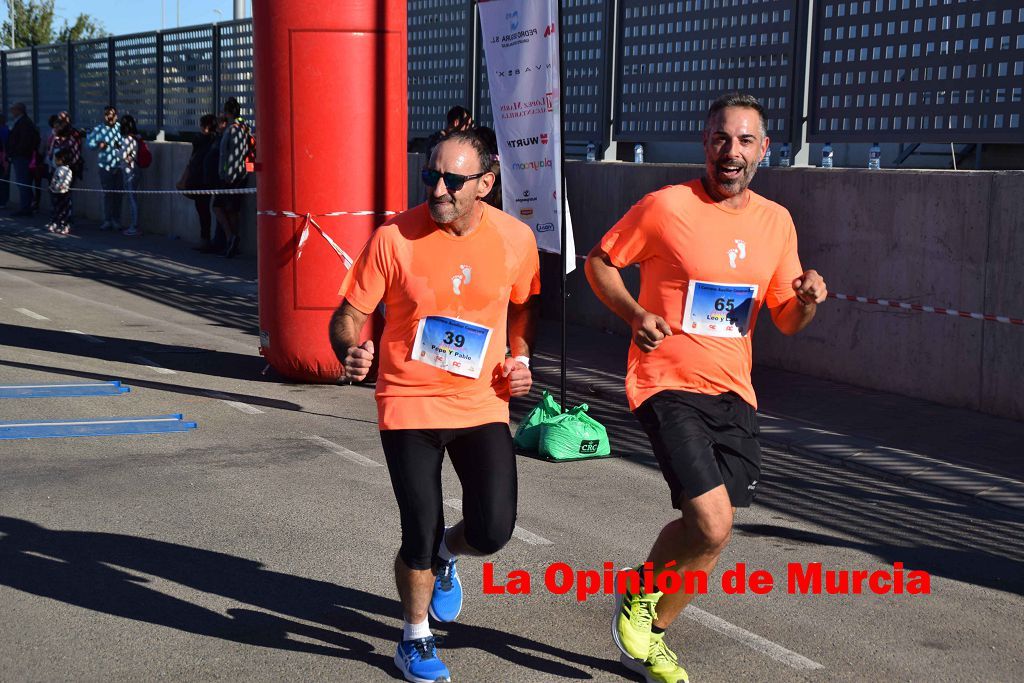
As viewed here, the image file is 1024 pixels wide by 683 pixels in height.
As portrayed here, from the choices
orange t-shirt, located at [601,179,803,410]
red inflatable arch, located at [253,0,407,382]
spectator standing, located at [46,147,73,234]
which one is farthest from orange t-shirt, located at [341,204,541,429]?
spectator standing, located at [46,147,73,234]

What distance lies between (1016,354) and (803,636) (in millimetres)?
4731

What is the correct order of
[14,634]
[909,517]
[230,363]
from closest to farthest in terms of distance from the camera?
[14,634] → [909,517] → [230,363]

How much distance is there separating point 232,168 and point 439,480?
50.3ft

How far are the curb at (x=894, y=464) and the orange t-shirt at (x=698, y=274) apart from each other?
3.20 m

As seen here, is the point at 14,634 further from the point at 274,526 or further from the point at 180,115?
the point at 180,115

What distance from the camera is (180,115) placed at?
2462 cm

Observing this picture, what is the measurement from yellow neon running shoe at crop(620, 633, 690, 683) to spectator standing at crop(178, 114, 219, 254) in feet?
54.2

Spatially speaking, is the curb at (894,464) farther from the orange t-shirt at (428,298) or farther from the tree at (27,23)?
the tree at (27,23)

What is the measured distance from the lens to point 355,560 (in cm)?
620

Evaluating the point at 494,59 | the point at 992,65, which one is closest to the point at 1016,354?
the point at 992,65

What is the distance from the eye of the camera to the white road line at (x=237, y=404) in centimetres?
967

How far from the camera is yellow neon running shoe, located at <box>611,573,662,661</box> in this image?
4801 millimetres

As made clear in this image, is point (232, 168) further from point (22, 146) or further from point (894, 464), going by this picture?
point (894, 464)

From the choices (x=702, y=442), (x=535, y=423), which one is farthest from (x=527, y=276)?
(x=535, y=423)
